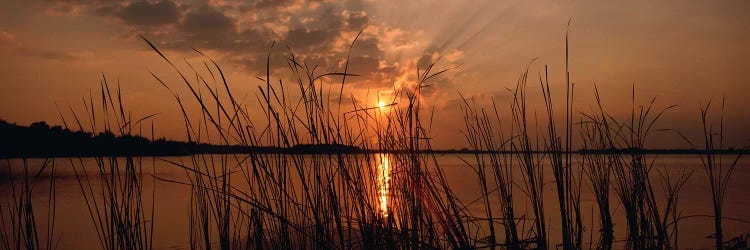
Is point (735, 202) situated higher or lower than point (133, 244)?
lower

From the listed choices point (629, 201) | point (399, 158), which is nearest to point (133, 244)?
point (399, 158)

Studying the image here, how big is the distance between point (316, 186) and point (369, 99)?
2.81 feet

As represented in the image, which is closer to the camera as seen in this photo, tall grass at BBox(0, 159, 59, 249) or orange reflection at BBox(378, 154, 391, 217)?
tall grass at BBox(0, 159, 59, 249)

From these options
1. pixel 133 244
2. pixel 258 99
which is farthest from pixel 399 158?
pixel 133 244

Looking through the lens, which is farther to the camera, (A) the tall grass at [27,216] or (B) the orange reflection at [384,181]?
(B) the orange reflection at [384,181]

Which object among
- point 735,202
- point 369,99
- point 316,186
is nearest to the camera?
point 316,186

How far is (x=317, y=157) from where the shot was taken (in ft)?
7.62

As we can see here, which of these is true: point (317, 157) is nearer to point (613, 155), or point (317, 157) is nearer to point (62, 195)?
point (613, 155)

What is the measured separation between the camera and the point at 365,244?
7.19 feet

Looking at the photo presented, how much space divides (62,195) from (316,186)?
13638 millimetres

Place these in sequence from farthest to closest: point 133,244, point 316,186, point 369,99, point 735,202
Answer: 1. point 735,202
2. point 369,99
3. point 316,186
4. point 133,244

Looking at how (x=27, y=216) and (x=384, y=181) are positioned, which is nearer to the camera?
(x=27, y=216)

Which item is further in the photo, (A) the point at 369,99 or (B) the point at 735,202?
(B) the point at 735,202

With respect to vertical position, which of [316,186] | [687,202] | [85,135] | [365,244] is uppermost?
[85,135]
